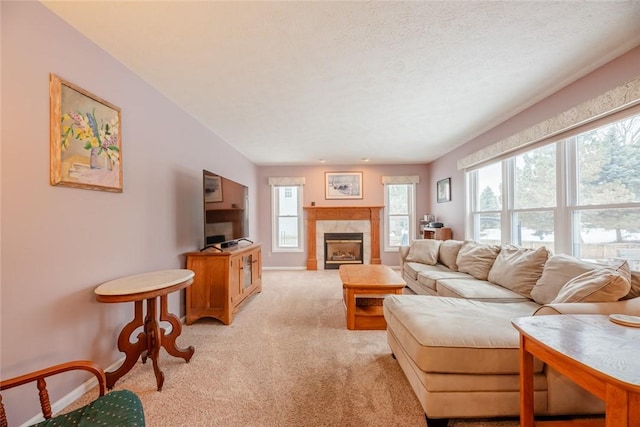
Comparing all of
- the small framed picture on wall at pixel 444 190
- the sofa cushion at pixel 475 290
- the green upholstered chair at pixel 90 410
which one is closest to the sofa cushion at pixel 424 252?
the sofa cushion at pixel 475 290

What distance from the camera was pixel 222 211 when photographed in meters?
3.17

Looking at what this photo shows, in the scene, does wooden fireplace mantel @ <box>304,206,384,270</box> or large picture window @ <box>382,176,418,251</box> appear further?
large picture window @ <box>382,176,418,251</box>

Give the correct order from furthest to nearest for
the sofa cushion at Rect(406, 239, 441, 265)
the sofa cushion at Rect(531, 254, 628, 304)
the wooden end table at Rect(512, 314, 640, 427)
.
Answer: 1. the sofa cushion at Rect(406, 239, 441, 265)
2. the sofa cushion at Rect(531, 254, 628, 304)
3. the wooden end table at Rect(512, 314, 640, 427)

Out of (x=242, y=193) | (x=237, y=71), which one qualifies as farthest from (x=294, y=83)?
(x=242, y=193)

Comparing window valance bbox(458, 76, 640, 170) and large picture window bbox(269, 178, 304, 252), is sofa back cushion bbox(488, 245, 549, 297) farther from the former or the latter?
large picture window bbox(269, 178, 304, 252)

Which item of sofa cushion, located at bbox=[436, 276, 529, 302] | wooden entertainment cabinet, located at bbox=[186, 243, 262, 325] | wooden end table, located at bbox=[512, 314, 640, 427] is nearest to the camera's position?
wooden end table, located at bbox=[512, 314, 640, 427]

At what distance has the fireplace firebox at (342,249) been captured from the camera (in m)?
5.71

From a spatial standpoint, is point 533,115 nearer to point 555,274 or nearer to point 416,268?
point 555,274

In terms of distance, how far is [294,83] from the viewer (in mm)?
2283

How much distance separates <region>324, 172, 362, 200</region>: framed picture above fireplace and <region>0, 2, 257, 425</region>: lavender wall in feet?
12.2

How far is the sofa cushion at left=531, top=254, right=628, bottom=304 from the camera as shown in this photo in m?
1.88

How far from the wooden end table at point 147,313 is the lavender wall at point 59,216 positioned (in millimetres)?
Result: 190

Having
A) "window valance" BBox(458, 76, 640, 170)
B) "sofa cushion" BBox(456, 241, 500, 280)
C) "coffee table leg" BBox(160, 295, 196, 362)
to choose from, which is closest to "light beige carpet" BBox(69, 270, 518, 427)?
"coffee table leg" BBox(160, 295, 196, 362)

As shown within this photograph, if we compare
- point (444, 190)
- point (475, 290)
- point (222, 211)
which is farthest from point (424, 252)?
point (222, 211)
